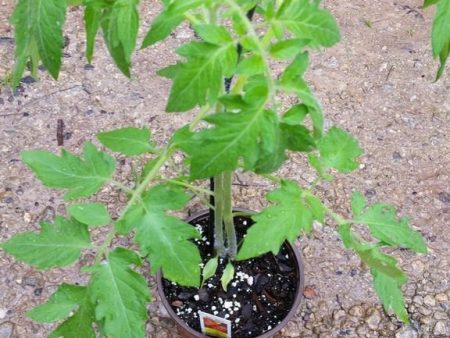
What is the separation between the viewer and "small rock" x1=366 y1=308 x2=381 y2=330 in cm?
164

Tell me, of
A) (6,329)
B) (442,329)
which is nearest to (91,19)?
(6,329)

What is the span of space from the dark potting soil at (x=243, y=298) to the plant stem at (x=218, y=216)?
0.21ft

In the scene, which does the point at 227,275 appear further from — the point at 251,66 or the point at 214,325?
the point at 251,66

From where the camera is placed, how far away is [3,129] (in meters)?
2.02

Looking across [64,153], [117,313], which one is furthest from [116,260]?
[64,153]

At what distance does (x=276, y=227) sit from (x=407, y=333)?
0.85 m

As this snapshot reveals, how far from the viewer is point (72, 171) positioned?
1.04 m

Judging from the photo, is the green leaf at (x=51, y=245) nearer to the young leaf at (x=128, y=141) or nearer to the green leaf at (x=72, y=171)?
the green leaf at (x=72, y=171)

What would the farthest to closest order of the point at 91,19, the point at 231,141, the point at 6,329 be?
the point at 6,329 → the point at 91,19 → the point at 231,141

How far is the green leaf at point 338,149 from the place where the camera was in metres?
1.12

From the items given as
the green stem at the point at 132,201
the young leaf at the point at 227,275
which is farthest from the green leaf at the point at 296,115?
the young leaf at the point at 227,275

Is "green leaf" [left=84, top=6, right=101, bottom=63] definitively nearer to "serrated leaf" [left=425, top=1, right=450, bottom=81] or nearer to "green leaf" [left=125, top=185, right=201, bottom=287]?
"green leaf" [left=125, top=185, right=201, bottom=287]

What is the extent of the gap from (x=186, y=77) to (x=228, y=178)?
38 cm

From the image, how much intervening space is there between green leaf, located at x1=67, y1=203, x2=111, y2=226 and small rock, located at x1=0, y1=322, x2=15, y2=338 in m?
0.75
